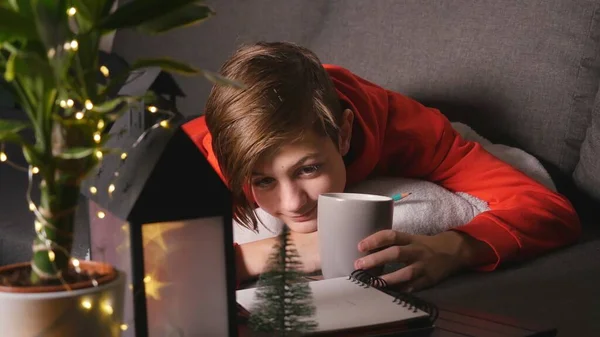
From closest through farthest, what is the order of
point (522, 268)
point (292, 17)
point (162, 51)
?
point (522, 268), point (292, 17), point (162, 51)

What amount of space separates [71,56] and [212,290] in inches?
9.1

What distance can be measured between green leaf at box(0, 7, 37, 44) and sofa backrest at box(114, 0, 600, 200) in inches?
40.7

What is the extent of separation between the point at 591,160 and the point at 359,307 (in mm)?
717

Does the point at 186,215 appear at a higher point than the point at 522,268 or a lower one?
higher

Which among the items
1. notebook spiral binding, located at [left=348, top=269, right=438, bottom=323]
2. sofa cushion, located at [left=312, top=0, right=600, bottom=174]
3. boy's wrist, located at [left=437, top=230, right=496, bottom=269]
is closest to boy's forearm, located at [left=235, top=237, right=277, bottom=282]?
notebook spiral binding, located at [left=348, top=269, right=438, bottom=323]

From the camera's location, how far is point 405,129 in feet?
4.67

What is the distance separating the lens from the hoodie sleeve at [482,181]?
1.13 metres

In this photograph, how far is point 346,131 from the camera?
1.32 meters

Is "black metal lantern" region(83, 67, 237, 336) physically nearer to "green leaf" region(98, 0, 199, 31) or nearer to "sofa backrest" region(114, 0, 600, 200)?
"green leaf" region(98, 0, 199, 31)

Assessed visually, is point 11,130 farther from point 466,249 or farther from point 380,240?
point 466,249

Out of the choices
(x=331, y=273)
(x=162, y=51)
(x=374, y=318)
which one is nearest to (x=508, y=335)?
(x=374, y=318)

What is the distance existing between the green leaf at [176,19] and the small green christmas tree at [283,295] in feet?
0.63

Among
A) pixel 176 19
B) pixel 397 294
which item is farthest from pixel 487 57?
pixel 176 19

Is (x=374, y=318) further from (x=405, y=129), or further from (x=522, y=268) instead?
(x=405, y=129)
